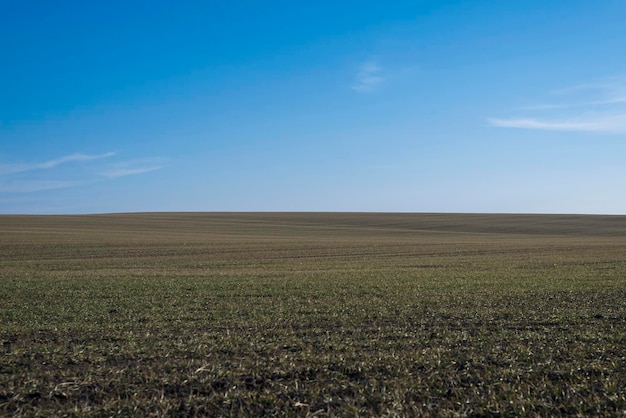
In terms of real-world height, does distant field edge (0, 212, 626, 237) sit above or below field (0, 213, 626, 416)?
above

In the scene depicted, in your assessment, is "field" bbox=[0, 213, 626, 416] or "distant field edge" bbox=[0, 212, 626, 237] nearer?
"field" bbox=[0, 213, 626, 416]

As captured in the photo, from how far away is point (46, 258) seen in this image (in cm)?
4175

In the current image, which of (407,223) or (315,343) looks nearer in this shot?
(315,343)

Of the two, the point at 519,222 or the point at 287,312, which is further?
the point at 519,222

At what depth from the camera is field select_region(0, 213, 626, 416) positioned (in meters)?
8.40

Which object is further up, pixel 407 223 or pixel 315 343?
pixel 407 223

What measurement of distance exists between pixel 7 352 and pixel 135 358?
120 inches

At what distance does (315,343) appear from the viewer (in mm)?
12320

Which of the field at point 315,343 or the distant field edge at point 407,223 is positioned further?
the distant field edge at point 407,223

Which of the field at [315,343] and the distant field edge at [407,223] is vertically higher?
the distant field edge at [407,223]

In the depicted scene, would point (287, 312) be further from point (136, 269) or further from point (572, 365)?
point (136, 269)

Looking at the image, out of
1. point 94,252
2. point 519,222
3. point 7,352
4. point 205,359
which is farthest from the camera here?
point 519,222

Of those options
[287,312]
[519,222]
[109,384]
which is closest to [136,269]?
[287,312]

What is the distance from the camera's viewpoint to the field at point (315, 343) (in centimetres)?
840
